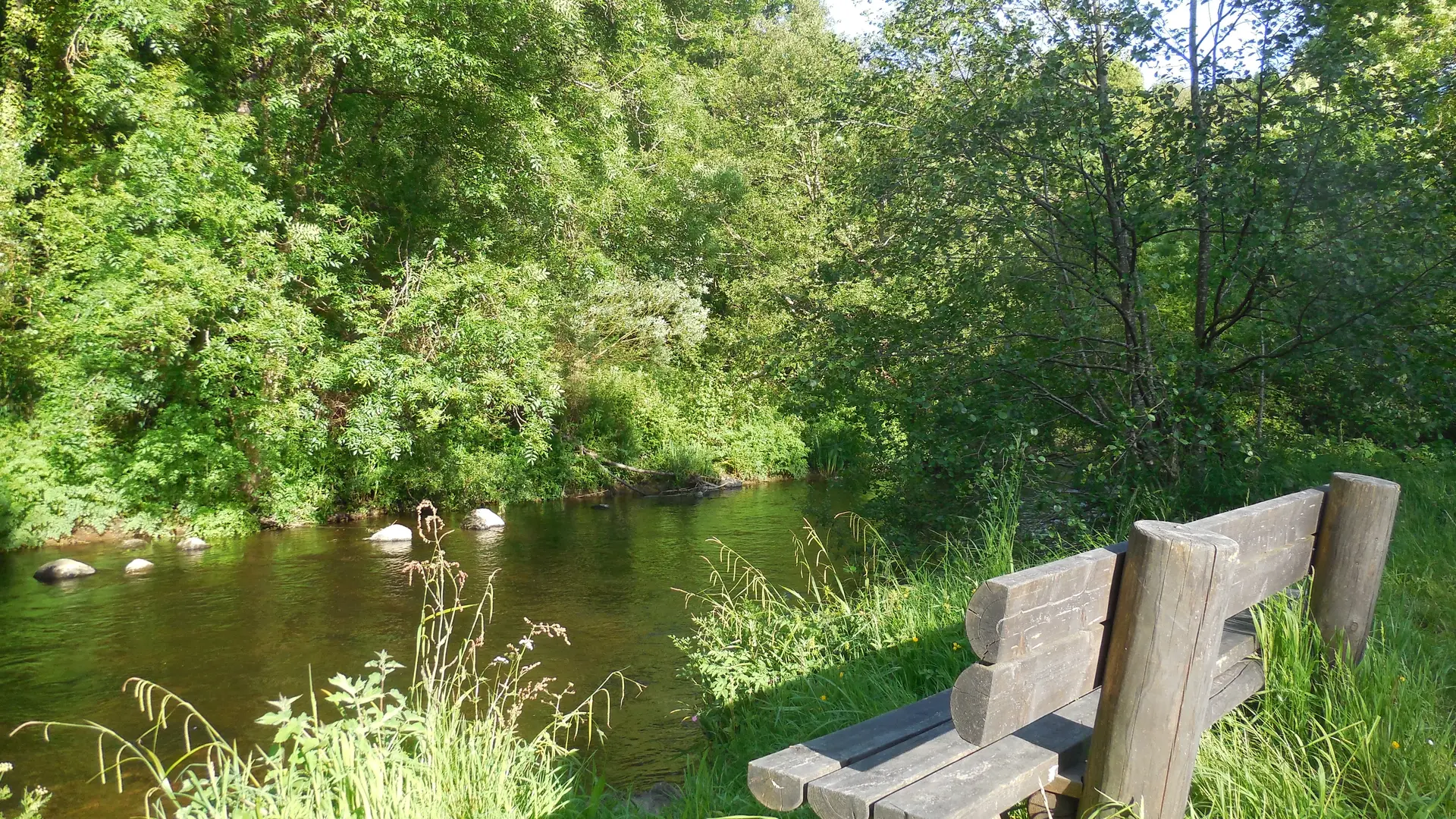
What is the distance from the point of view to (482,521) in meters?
13.9

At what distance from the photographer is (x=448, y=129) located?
566 inches

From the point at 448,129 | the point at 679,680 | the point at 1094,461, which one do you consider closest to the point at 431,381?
the point at 448,129

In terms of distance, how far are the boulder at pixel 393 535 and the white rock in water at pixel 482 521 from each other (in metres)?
0.98

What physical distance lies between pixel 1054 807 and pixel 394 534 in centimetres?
1178

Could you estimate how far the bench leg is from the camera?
245cm

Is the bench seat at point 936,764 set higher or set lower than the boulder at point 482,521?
higher

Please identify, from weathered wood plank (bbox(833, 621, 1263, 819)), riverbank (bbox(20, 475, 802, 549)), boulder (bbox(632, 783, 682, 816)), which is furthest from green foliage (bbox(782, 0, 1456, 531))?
riverbank (bbox(20, 475, 802, 549))

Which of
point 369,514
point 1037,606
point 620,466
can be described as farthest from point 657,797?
point 620,466

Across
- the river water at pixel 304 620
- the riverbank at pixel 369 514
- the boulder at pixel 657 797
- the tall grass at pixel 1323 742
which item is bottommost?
the riverbank at pixel 369 514

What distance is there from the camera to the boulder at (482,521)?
545 inches

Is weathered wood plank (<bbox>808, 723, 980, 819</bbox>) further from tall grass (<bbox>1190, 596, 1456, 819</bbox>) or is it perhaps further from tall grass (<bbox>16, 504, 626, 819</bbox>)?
tall grass (<bbox>16, 504, 626, 819</bbox>)

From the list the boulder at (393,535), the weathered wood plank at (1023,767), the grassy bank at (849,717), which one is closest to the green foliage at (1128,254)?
the grassy bank at (849,717)

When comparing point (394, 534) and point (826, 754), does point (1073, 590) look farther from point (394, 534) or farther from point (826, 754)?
point (394, 534)

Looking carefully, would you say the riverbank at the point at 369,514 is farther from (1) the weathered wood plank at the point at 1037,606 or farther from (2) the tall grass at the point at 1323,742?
(1) the weathered wood plank at the point at 1037,606
